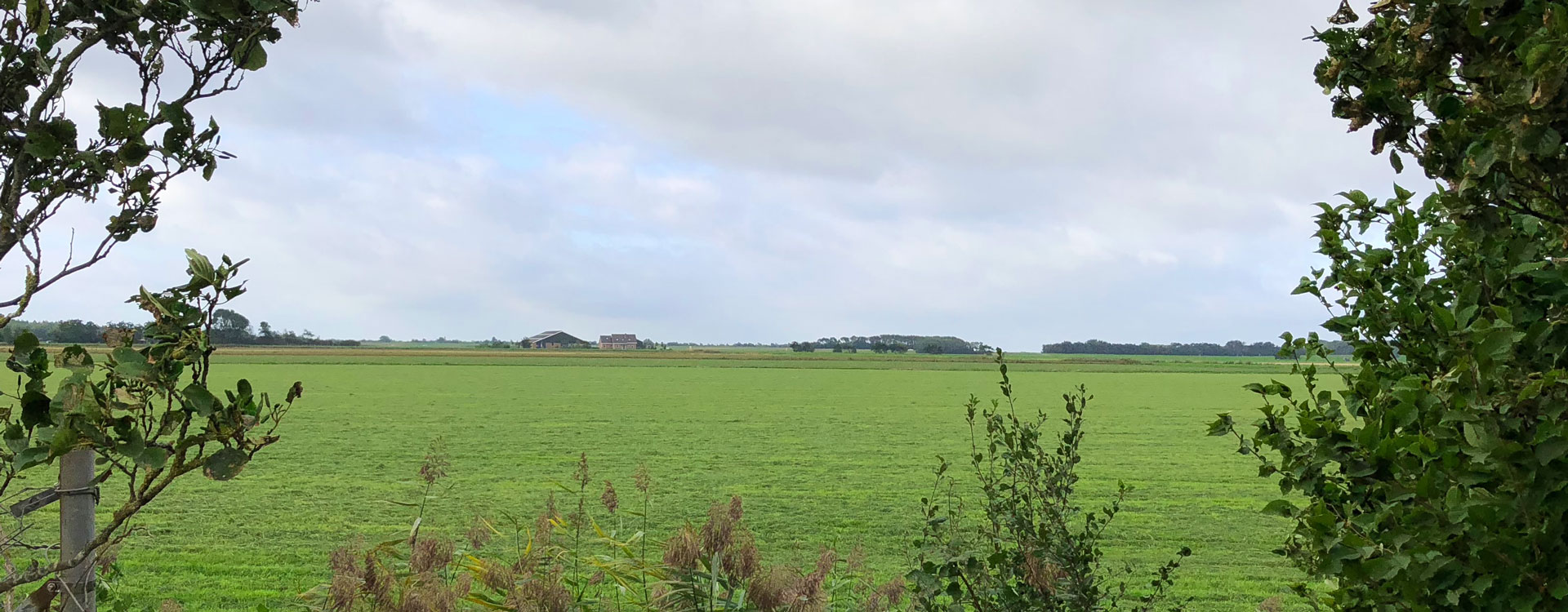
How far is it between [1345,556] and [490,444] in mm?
18377

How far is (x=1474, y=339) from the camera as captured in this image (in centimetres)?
127

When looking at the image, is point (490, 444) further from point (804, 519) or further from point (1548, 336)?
point (1548, 336)

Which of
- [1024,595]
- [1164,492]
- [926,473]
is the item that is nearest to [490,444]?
[926,473]

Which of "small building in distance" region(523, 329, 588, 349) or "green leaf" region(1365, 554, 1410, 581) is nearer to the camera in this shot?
"green leaf" region(1365, 554, 1410, 581)

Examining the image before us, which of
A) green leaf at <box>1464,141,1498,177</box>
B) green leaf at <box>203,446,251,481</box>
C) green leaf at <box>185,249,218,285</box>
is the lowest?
green leaf at <box>203,446,251,481</box>

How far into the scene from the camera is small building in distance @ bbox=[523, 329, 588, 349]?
143250 millimetres

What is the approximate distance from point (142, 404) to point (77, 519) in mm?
668

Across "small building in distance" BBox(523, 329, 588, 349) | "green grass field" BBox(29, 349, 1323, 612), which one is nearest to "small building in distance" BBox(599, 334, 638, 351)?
"small building in distance" BBox(523, 329, 588, 349)

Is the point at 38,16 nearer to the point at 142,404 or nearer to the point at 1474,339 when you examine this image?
the point at 142,404

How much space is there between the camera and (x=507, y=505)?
11414 millimetres

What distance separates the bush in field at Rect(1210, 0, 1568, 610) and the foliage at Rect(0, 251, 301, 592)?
1.90 m

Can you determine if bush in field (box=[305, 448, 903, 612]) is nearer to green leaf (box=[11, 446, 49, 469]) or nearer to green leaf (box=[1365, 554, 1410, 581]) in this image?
green leaf (box=[11, 446, 49, 469])

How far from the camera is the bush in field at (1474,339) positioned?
1.26 m

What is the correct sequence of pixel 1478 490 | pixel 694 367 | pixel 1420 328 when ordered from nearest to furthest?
1. pixel 1478 490
2. pixel 1420 328
3. pixel 694 367
